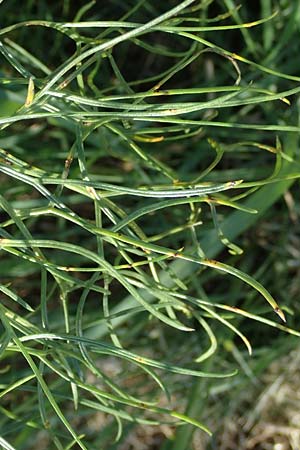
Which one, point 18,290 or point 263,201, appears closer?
point 263,201

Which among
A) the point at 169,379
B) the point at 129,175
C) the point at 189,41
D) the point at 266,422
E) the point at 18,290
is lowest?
the point at 266,422

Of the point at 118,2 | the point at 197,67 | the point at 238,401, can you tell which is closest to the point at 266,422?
the point at 238,401

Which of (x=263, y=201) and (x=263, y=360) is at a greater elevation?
(x=263, y=201)

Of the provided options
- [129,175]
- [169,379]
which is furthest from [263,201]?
[169,379]

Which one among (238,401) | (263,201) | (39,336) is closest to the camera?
(39,336)

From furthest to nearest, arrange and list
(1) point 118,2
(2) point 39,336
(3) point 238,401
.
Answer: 1. (3) point 238,401
2. (1) point 118,2
3. (2) point 39,336

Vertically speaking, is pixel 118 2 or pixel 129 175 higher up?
pixel 118 2

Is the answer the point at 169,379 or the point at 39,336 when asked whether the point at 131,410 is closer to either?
the point at 169,379

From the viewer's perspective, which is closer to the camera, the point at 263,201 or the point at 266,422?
the point at 263,201

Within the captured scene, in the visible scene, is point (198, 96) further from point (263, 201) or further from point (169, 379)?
point (169, 379)
